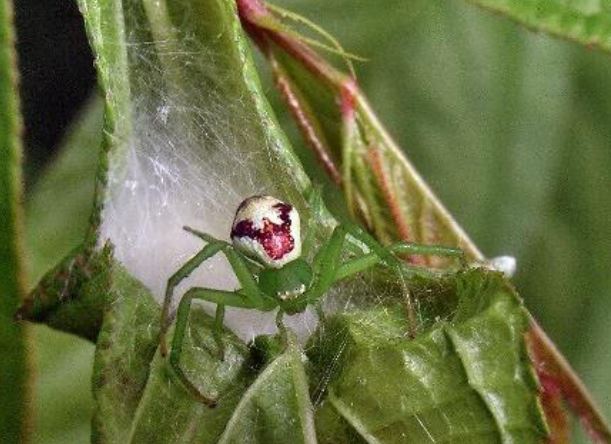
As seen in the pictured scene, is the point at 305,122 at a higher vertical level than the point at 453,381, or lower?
higher

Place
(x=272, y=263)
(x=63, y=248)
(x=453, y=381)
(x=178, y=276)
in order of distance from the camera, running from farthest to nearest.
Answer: (x=63, y=248), (x=272, y=263), (x=178, y=276), (x=453, y=381)

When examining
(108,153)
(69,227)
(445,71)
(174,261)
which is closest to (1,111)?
(108,153)

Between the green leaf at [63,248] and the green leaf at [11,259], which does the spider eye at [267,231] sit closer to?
the green leaf at [11,259]

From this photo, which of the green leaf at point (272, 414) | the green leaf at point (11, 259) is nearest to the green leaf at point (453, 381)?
the green leaf at point (272, 414)

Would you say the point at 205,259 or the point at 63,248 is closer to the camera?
the point at 205,259

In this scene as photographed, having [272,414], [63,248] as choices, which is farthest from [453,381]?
[63,248]

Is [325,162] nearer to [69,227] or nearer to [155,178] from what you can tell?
[155,178]

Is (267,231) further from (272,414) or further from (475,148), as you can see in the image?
(475,148)

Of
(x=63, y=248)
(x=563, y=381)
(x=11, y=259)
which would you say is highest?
(x=11, y=259)
